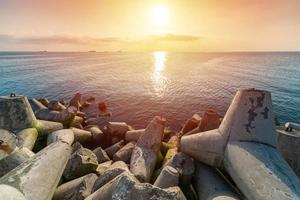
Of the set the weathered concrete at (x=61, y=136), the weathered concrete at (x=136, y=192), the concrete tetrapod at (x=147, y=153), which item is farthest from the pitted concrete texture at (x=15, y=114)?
the weathered concrete at (x=136, y=192)

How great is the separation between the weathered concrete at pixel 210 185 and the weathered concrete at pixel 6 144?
17.1 feet

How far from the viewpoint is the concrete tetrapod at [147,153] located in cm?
706

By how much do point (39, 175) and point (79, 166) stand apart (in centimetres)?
172

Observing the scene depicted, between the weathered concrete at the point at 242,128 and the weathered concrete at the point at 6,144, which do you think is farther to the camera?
the weathered concrete at the point at 242,128

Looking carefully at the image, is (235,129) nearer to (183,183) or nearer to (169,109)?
(183,183)

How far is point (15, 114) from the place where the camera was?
376 inches

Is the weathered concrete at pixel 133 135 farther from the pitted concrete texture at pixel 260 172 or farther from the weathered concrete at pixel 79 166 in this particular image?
the pitted concrete texture at pixel 260 172

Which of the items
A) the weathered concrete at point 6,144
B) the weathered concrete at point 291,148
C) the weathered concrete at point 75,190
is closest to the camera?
the weathered concrete at point 75,190

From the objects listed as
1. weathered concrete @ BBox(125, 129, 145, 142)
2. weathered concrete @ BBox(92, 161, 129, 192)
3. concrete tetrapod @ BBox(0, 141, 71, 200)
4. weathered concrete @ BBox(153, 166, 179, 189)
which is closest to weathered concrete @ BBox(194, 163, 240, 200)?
weathered concrete @ BBox(153, 166, 179, 189)

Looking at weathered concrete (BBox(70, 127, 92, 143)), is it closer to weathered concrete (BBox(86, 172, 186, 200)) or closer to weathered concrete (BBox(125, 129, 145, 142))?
weathered concrete (BBox(125, 129, 145, 142))

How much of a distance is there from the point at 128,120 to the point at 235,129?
12.9 m

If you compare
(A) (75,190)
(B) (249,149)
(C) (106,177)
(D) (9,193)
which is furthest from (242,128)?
(D) (9,193)

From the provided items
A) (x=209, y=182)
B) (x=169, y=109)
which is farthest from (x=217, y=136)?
(x=169, y=109)

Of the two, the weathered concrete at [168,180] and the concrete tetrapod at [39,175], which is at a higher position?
the concrete tetrapod at [39,175]
